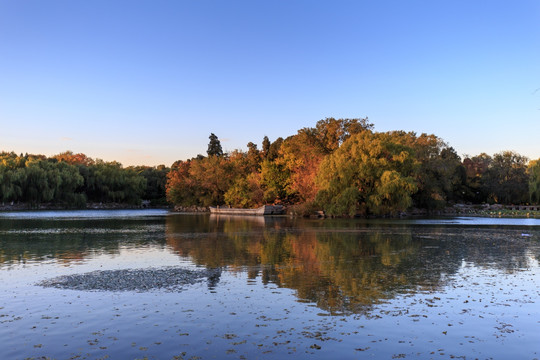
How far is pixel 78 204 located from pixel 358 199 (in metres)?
68.1

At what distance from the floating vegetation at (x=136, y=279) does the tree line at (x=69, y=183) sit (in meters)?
81.6

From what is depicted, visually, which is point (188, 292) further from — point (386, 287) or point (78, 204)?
point (78, 204)

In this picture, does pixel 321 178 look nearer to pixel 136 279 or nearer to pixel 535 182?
pixel 535 182

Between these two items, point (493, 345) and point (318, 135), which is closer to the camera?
point (493, 345)

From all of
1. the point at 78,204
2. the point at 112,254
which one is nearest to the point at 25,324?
the point at 112,254

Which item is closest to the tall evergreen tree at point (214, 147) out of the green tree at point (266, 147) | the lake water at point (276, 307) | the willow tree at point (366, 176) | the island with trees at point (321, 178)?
the island with trees at point (321, 178)

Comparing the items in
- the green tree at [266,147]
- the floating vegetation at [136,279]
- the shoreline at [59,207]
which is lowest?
the floating vegetation at [136,279]

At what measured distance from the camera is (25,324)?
34.1 feet

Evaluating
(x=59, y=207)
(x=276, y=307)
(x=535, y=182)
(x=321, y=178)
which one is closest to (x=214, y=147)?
(x=59, y=207)

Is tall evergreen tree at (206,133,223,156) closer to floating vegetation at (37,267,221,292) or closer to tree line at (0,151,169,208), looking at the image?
tree line at (0,151,169,208)

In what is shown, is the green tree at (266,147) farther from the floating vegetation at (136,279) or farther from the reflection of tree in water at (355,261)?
the floating vegetation at (136,279)

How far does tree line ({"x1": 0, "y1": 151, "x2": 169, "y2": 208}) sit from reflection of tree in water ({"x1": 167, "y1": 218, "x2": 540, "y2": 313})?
2872 inches

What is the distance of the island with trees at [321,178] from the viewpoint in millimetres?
63969

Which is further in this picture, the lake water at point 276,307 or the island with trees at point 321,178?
the island with trees at point 321,178
